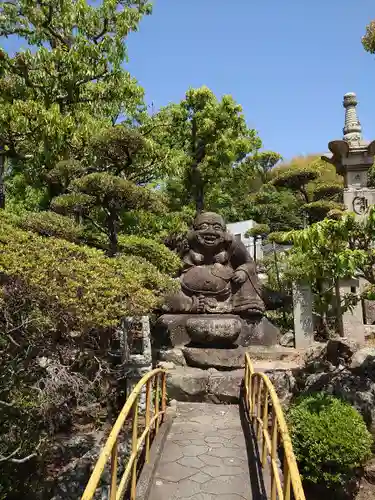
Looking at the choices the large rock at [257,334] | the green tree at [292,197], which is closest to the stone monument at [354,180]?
the large rock at [257,334]

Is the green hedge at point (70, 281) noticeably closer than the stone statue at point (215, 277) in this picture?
Yes

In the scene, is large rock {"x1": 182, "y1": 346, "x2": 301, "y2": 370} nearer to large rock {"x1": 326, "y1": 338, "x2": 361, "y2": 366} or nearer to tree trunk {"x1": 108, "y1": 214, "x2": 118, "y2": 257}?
large rock {"x1": 326, "y1": 338, "x2": 361, "y2": 366}

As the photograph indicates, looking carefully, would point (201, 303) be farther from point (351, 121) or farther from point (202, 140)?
point (202, 140)

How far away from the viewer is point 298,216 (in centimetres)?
2694

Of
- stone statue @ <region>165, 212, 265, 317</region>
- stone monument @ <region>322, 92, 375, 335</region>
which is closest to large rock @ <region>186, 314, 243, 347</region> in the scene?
stone statue @ <region>165, 212, 265, 317</region>

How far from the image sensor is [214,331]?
343 inches

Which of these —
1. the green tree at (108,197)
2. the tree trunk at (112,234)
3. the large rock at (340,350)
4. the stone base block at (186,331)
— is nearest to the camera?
the green tree at (108,197)

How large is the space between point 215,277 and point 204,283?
283 mm

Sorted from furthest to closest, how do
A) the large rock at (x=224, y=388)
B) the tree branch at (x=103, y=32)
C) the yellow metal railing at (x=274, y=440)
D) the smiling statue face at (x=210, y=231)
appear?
the tree branch at (x=103, y=32) < the smiling statue face at (x=210, y=231) < the large rock at (x=224, y=388) < the yellow metal railing at (x=274, y=440)

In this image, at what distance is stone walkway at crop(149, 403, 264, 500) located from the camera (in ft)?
14.7

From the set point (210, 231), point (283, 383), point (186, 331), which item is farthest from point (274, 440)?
point (210, 231)

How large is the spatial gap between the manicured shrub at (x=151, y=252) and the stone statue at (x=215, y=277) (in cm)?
79

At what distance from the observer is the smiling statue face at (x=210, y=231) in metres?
10.0

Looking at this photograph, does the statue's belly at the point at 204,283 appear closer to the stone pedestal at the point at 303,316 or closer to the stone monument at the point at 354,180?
the stone pedestal at the point at 303,316
